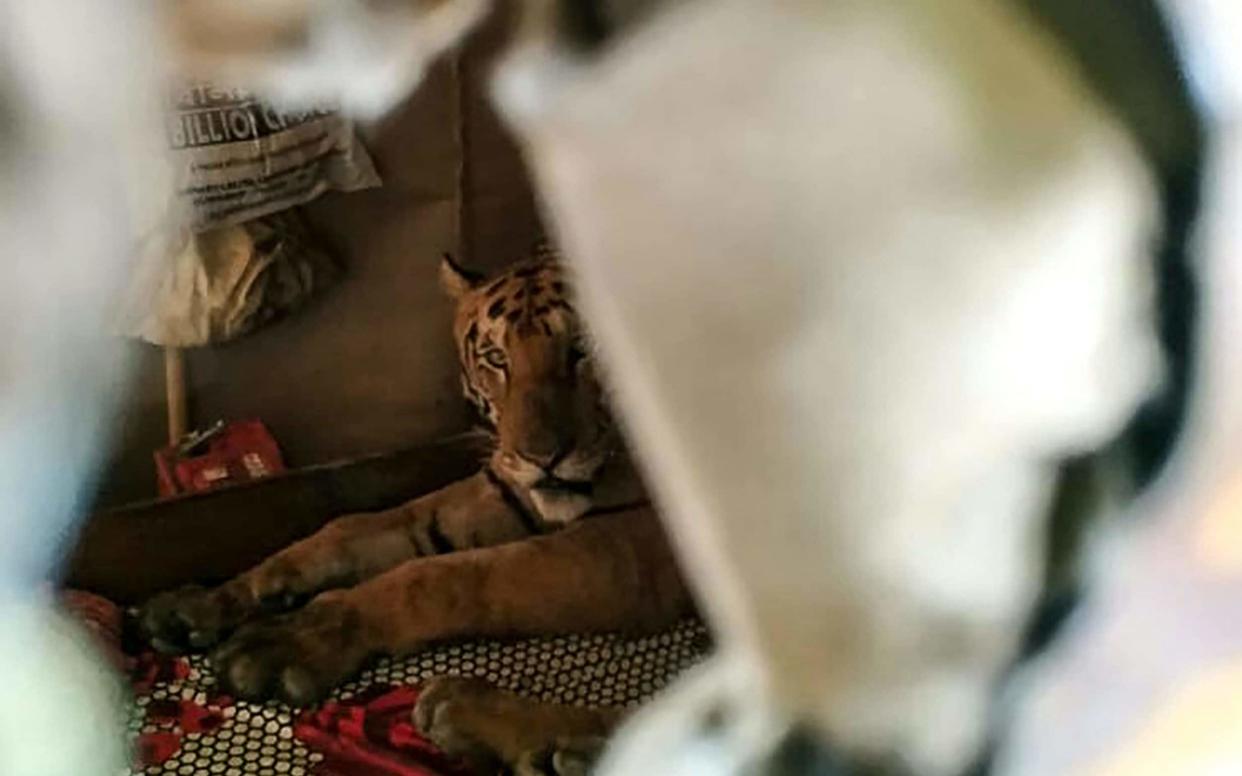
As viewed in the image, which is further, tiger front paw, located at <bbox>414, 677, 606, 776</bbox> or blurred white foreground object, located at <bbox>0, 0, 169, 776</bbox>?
tiger front paw, located at <bbox>414, 677, 606, 776</bbox>

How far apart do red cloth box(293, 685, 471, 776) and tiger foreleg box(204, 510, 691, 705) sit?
0.02 metres

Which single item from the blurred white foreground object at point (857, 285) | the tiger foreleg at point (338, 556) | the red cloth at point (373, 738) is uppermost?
the blurred white foreground object at point (857, 285)

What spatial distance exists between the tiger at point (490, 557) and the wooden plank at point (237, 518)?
15 millimetres

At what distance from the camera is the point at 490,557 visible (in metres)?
0.83

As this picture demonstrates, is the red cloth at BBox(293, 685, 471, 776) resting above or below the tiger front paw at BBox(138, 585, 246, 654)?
below

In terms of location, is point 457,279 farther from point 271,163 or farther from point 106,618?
point 106,618

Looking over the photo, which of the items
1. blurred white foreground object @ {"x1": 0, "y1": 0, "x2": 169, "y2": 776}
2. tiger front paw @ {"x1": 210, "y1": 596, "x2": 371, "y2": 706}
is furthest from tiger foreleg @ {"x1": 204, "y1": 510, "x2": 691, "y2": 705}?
blurred white foreground object @ {"x1": 0, "y1": 0, "x2": 169, "y2": 776}

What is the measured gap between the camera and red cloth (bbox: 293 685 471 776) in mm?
734

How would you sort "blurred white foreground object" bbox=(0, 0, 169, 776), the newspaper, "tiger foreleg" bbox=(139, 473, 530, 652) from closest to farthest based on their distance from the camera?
1. "blurred white foreground object" bbox=(0, 0, 169, 776)
2. the newspaper
3. "tiger foreleg" bbox=(139, 473, 530, 652)

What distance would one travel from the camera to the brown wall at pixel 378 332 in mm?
835

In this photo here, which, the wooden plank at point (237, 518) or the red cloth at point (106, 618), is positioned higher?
the wooden plank at point (237, 518)

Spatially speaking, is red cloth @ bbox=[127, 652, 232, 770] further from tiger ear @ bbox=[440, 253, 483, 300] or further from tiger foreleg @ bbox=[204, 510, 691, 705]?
tiger ear @ bbox=[440, 253, 483, 300]

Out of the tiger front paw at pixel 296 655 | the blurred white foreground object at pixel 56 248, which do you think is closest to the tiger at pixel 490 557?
the tiger front paw at pixel 296 655

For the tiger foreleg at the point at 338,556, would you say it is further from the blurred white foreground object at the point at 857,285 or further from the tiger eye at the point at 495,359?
the blurred white foreground object at the point at 857,285
